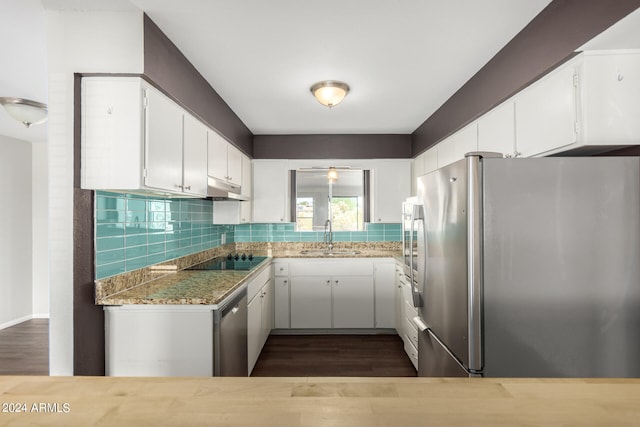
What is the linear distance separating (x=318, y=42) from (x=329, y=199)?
2.55 meters

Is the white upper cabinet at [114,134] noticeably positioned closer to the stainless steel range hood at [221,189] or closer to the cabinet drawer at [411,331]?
the stainless steel range hood at [221,189]

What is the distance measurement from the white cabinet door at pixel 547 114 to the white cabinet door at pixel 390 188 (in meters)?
2.17

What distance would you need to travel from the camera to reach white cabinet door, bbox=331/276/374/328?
3604 mm

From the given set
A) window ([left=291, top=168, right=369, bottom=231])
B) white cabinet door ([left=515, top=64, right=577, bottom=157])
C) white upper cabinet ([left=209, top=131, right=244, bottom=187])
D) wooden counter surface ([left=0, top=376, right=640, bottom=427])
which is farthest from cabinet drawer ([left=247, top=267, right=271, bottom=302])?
white cabinet door ([left=515, top=64, right=577, bottom=157])

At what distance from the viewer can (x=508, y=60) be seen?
6.27 ft

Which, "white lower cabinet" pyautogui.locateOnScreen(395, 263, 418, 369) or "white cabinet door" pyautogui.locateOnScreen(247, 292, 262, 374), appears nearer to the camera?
"white cabinet door" pyautogui.locateOnScreen(247, 292, 262, 374)

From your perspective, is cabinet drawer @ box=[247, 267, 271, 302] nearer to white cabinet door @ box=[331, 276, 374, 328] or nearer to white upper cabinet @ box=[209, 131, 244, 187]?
white cabinet door @ box=[331, 276, 374, 328]

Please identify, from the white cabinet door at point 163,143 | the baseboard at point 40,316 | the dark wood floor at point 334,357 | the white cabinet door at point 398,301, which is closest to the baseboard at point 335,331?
the dark wood floor at point 334,357

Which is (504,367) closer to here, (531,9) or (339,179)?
(531,9)

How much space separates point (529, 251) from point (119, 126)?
2.03 metres

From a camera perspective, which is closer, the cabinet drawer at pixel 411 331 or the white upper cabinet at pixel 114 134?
the white upper cabinet at pixel 114 134

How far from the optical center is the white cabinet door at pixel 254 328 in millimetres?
2535

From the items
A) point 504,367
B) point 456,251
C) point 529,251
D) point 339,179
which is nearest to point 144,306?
point 456,251

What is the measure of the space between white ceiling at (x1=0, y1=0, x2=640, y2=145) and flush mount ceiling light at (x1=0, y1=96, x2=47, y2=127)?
0.77 ft
